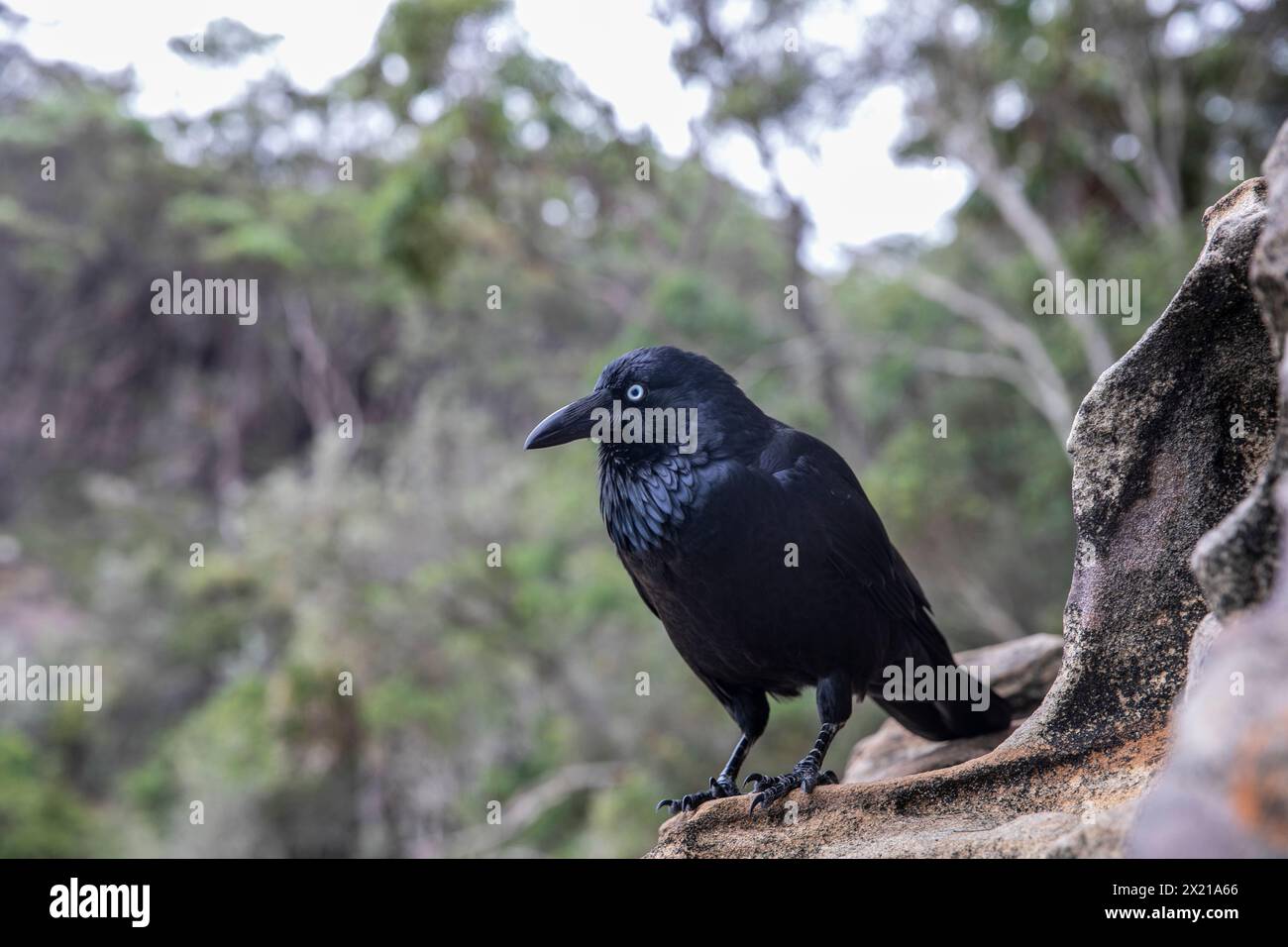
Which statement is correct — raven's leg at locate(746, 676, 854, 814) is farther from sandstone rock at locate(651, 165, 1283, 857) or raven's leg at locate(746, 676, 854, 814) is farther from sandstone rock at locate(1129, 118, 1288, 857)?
sandstone rock at locate(1129, 118, 1288, 857)

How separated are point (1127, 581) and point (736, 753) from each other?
4.19 feet

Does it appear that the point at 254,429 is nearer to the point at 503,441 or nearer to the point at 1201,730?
the point at 503,441

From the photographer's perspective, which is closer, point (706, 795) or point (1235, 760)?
point (1235, 760)

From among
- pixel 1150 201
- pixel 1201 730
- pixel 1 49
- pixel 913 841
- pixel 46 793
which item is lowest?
pixel 46 793

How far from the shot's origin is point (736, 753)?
3406 mm

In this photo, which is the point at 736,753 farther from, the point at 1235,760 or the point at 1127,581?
the point at 1235,760

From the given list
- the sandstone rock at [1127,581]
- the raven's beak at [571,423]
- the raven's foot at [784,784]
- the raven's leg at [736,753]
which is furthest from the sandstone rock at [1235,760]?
the raven's beak at [571,423]

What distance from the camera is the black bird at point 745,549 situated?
3061 millimetres

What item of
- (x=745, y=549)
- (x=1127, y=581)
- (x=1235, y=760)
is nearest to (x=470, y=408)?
(x=745, y=549)

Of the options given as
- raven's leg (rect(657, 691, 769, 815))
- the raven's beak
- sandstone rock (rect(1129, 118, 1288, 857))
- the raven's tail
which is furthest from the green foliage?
sandstone rock (rect(1129, 118, 1288, 857))

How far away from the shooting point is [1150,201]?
1130 centimetres
